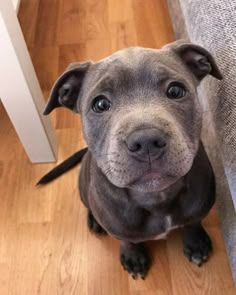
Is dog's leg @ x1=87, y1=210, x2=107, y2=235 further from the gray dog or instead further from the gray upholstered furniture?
the gray upholstered furniture

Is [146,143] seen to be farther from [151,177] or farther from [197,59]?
[197,59]

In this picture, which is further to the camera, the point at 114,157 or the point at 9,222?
the point at 9,222

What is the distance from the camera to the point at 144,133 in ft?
3.00

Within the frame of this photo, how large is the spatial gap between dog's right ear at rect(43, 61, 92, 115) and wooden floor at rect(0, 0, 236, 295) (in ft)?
2.07

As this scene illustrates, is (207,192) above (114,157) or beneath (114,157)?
beneath

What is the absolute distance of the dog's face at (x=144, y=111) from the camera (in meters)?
0.94

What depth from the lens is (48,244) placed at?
1661 millimetres

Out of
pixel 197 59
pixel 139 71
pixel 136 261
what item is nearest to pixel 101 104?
pixel 139 71

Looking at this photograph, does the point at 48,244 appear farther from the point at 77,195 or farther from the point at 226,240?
the point at 226,240

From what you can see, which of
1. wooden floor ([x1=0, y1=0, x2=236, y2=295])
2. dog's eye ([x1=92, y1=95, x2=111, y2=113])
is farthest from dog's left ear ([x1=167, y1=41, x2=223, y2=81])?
wooden floor ([x1=0, y1=0, x2=236, y2=295])

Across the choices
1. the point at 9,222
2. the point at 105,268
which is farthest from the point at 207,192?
the point at 9,222

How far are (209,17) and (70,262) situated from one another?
0.96 m

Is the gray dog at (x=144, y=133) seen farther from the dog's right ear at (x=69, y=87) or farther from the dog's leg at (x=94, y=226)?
the dog's leg at (x=94, y=226)

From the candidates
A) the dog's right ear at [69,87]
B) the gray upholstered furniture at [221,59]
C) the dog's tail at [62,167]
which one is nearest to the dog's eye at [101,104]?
the dog's right ear at [69,87]
